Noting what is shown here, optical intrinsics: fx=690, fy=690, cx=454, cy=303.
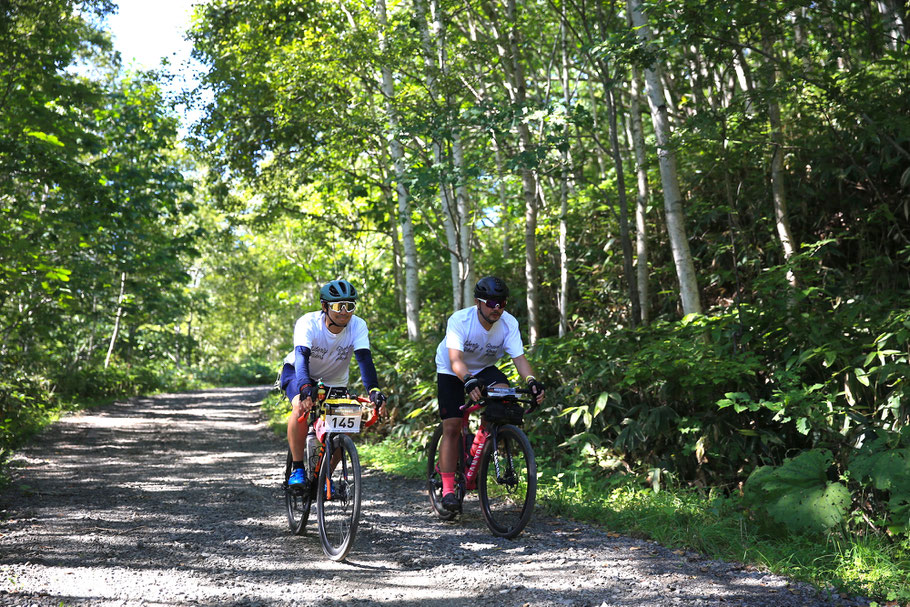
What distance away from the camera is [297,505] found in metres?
5.92

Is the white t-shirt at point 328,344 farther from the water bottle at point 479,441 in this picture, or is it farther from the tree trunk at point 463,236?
the tree trunk at point 463,236

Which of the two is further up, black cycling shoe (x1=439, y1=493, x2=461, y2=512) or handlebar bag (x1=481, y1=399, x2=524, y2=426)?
handlebar bag (x1=481, y1=399, x2=524, y2=426)

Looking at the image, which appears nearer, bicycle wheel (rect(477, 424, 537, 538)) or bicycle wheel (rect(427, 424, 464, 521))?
bicycle wheel (rect(477, 424, 537, 538))

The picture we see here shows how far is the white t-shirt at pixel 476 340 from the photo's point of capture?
19.5 feet

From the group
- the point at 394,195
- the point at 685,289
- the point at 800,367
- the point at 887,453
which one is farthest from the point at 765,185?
the point at 394,195

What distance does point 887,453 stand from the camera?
15.9 feet

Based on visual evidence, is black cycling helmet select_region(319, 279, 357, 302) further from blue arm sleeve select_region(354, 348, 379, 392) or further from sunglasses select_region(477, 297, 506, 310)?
sunglasses select_region(477, 297, 506, 310)

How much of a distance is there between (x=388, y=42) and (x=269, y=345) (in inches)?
1919

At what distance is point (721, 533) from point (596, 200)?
8.15 metres

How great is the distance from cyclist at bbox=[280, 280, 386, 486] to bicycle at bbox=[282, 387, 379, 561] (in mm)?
125

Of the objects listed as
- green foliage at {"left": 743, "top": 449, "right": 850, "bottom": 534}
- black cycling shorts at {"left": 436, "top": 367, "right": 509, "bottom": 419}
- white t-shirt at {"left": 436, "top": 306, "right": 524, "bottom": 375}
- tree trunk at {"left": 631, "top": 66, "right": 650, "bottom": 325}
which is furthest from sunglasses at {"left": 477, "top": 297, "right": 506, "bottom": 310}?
tree trunk at {"left": 631, "top": 66, "right": 650, "bottom": 325}

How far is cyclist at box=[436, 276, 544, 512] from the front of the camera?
581 centimetres

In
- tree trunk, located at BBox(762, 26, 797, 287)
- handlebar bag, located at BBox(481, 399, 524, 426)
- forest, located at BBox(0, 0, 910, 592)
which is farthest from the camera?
tree trunk, located at BBox(762, 26, 797, 287)

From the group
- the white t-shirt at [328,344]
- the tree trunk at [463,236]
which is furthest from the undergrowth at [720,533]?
the tree trunk at [463,236]
